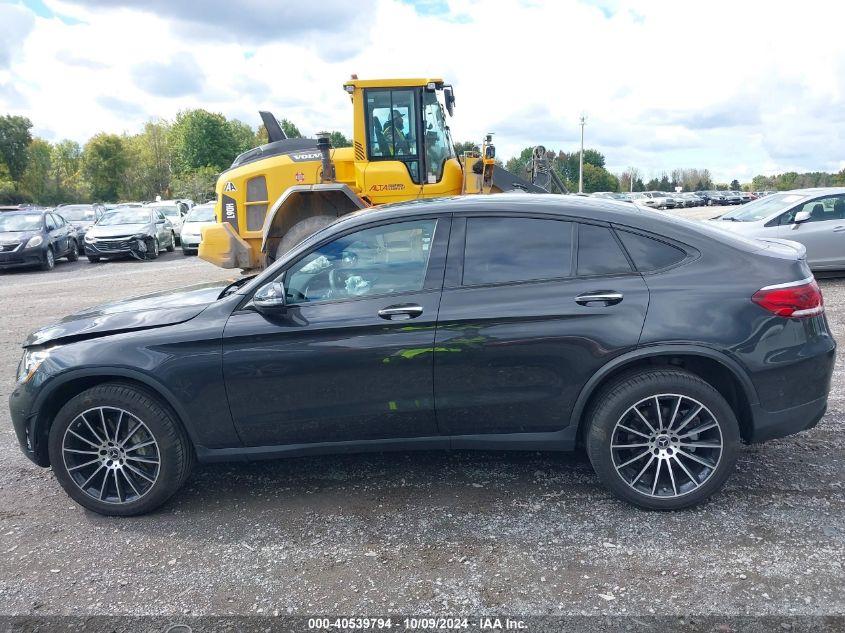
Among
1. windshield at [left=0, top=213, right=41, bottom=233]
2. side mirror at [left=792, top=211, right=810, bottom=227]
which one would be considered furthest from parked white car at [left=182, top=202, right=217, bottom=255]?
side mirror at [left=792, top=211, right=810, bottom=227]

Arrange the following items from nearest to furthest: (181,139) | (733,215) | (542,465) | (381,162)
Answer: (542,465)
(381,162)
(733,215)
(181,139)

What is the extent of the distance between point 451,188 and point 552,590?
8.02 meters

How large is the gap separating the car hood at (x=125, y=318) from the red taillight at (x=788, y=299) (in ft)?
10.3

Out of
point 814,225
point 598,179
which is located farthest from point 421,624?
point 598,179

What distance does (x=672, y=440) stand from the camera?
354 cm

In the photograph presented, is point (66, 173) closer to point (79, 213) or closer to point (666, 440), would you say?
point (79, 213)

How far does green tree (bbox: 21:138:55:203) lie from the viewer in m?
65.5

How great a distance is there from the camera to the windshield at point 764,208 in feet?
34.9

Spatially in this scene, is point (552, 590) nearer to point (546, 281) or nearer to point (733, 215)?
point (546, 281)

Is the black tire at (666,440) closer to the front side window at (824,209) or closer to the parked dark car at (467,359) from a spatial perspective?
the parked dark car at (467,359)

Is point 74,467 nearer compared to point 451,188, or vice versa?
point 74,467

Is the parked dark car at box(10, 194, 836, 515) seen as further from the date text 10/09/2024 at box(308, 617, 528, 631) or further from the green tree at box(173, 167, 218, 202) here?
the green tree at box(173, 167, 218, 202)

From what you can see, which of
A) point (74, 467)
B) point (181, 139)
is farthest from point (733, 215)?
point (181, 139)

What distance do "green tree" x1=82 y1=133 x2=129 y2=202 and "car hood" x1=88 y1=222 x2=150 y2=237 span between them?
189 ft
